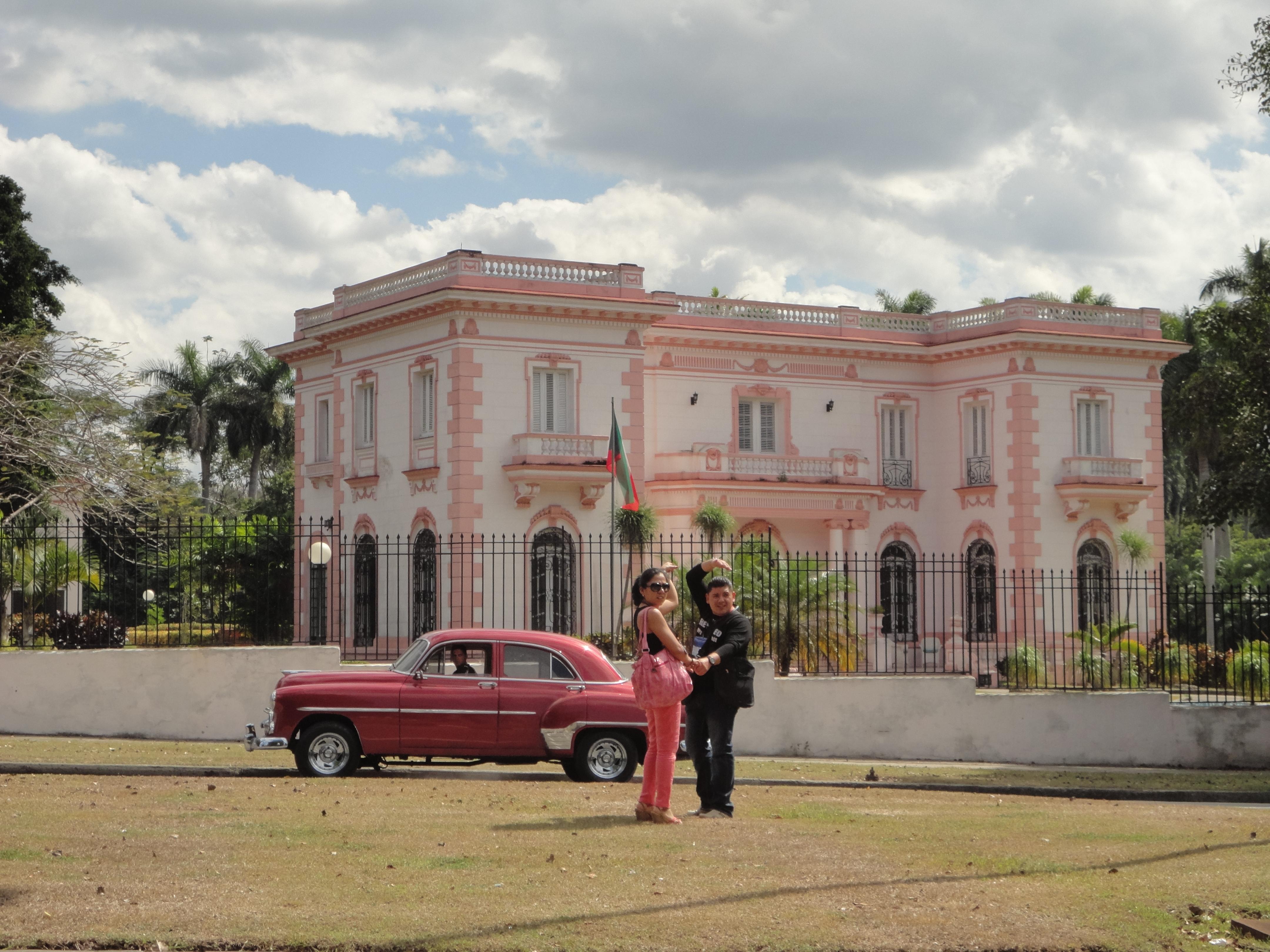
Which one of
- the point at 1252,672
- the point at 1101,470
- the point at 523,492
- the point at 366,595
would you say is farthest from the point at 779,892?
the point at 1101,470

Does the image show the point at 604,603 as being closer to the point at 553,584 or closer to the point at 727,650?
the point at 553,584

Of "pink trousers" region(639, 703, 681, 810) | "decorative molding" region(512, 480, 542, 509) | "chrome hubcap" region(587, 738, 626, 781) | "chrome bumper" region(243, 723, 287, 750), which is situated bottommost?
"chrome hubcap" region(587, 738, 626, 781)

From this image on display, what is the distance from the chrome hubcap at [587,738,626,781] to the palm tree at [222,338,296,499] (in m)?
46.3

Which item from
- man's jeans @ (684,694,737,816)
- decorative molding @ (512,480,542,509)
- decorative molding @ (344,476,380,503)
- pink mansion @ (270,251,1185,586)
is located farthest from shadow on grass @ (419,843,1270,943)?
decorative molding @ (344,476,380,503)

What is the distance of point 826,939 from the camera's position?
7371 mm

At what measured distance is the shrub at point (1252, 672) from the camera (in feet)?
70.1

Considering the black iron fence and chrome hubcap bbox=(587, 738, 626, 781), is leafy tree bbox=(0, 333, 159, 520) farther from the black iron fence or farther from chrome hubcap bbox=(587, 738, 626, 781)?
chrome hubcap bbox=(587, 738, 626, 781)

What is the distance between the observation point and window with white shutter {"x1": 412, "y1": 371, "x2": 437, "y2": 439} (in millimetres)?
35188

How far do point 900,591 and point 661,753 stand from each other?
29047 mm

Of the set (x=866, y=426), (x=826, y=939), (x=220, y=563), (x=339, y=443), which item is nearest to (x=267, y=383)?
(x=339, y=443)

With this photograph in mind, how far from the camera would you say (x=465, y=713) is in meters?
14.9

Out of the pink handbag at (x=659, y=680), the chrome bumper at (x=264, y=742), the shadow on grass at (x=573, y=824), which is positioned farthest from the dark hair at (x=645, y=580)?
the chrome bumper at (x=264, y=742)

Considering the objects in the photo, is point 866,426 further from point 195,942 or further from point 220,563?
point 195,942

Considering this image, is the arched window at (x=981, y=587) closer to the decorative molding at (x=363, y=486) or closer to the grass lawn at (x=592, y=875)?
the decorative molding at (x=363, y=486)
